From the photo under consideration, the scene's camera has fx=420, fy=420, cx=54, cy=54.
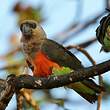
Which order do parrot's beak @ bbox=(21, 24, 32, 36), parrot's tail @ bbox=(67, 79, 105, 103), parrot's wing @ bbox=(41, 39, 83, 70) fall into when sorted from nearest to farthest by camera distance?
parrot's tail @ bbox=(67, 79, 105, 103) < parrot's wing @ bbox=(41, 39, 83, 70) < parrot's beak @ bbox=(21, 24, 32, 36)

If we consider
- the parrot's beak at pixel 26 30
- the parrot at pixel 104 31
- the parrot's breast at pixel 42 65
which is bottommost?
the parrot at pixel 104 31

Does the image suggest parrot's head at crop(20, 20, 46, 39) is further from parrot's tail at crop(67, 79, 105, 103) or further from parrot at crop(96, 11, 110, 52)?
parrot at crop(96, 11, 110, 52)

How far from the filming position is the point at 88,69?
1916 mm

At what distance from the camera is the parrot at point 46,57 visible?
11.1 ft

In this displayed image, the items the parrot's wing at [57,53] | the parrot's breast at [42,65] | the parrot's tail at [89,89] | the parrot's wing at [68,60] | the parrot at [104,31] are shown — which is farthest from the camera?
the parrot's wing at [57,53]

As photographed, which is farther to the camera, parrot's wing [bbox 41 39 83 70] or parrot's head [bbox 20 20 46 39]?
parrot's head [bbox 20 20 46 39]

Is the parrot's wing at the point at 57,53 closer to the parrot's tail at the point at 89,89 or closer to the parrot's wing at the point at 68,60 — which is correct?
the parrot's wing at the point at 68,60

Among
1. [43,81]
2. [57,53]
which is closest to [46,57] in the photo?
[57,53]

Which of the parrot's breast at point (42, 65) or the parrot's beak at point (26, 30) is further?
the parrot's beak at point (26, 30)

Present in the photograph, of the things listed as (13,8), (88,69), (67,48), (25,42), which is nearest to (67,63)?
(67,48)

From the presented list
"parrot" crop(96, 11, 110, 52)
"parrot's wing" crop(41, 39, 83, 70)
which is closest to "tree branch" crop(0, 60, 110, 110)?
"parrot" crop(96, 11, 110, 52)

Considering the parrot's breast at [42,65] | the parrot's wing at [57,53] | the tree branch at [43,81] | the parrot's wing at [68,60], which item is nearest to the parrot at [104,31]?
the tree branch at [43,81]

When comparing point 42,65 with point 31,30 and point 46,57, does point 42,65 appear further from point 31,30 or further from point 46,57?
point 31,30

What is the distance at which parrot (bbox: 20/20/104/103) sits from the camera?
11.1ft
